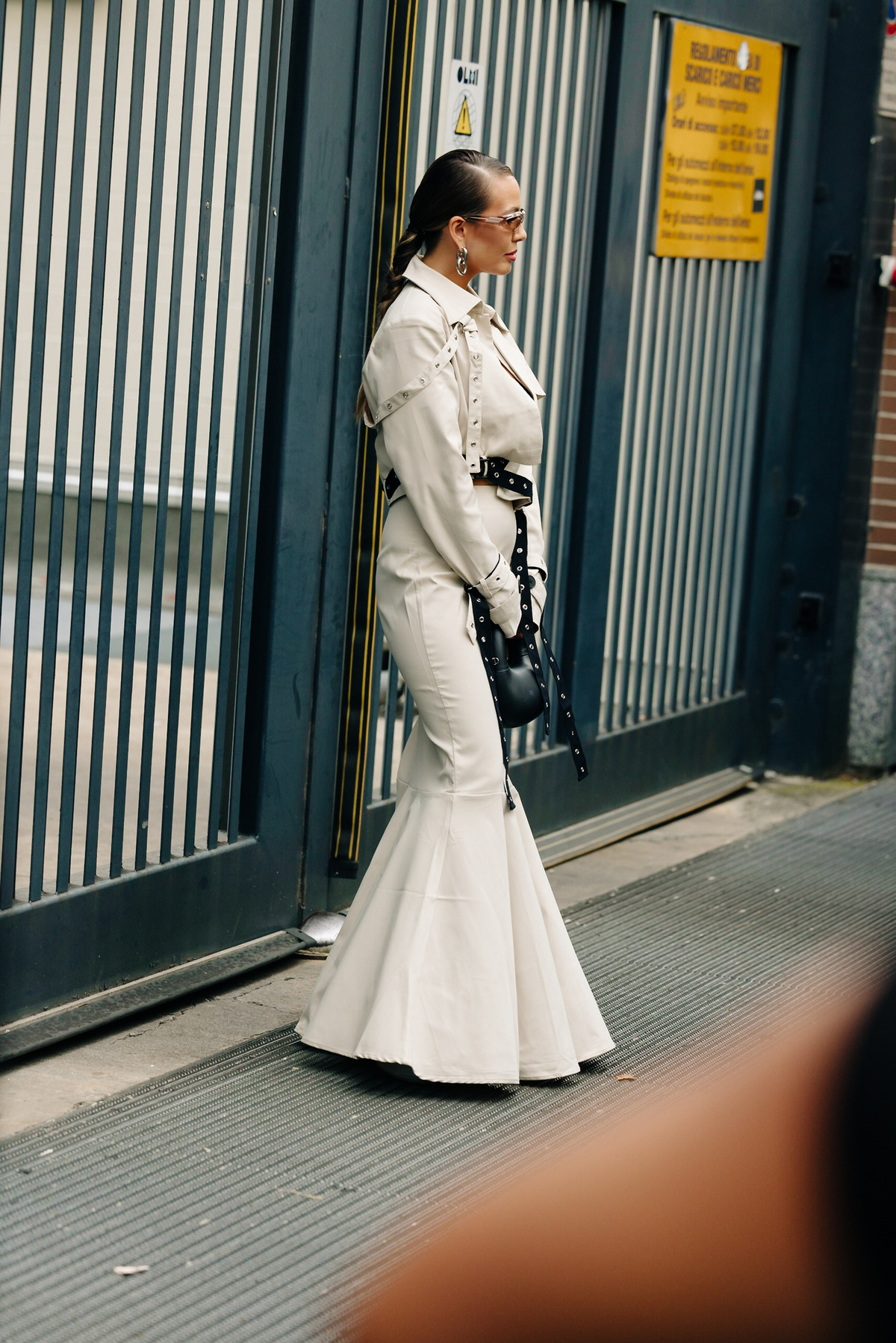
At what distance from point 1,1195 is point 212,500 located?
1.86m

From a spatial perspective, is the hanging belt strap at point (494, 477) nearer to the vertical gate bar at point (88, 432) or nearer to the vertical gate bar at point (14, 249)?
the vertical gate bar at point (88, 432)

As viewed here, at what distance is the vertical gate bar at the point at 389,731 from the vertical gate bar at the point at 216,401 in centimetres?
76

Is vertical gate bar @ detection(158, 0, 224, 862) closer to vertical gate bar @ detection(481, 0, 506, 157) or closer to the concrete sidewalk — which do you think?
the concrete sidewalk

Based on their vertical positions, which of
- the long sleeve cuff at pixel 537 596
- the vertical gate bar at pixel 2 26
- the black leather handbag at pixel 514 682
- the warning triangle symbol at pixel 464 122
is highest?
the warning triangle symbol at pixel 464 122

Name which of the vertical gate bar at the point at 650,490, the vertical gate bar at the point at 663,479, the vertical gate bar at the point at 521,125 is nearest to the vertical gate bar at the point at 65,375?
the vertical gate bar at the point at 521,125

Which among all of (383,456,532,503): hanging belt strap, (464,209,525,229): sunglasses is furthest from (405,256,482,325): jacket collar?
(383,456,532,503): hanging belt strap

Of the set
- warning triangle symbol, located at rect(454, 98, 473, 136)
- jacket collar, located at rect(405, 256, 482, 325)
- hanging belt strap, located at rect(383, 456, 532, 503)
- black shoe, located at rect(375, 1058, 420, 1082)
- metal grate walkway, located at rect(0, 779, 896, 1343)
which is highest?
warning triangle symbol, located at rect(454, 98, 473, 136)

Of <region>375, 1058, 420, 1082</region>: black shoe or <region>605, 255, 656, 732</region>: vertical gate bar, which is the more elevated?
<region>605, 255, 656, 732</region>: vertical gate bar

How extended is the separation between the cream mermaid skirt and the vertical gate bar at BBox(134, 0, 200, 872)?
666mm

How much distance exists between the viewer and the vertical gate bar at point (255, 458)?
14.9ft

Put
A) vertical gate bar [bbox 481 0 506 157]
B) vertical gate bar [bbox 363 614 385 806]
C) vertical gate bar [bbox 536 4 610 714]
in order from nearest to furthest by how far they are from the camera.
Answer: vertical gate bar [bbox 363 614 385 806] → vertical gate bar [bbox 481 0 506 157] → vertical gate bar [bbox 536 4 610 714]

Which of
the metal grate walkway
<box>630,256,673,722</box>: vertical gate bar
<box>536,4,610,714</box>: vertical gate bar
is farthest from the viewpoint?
<box>630,256,673,722</box>: vertical gate bar

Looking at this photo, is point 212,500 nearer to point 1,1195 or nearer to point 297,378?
point 297,378

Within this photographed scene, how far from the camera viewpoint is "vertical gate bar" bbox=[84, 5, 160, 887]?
4.09 meters
